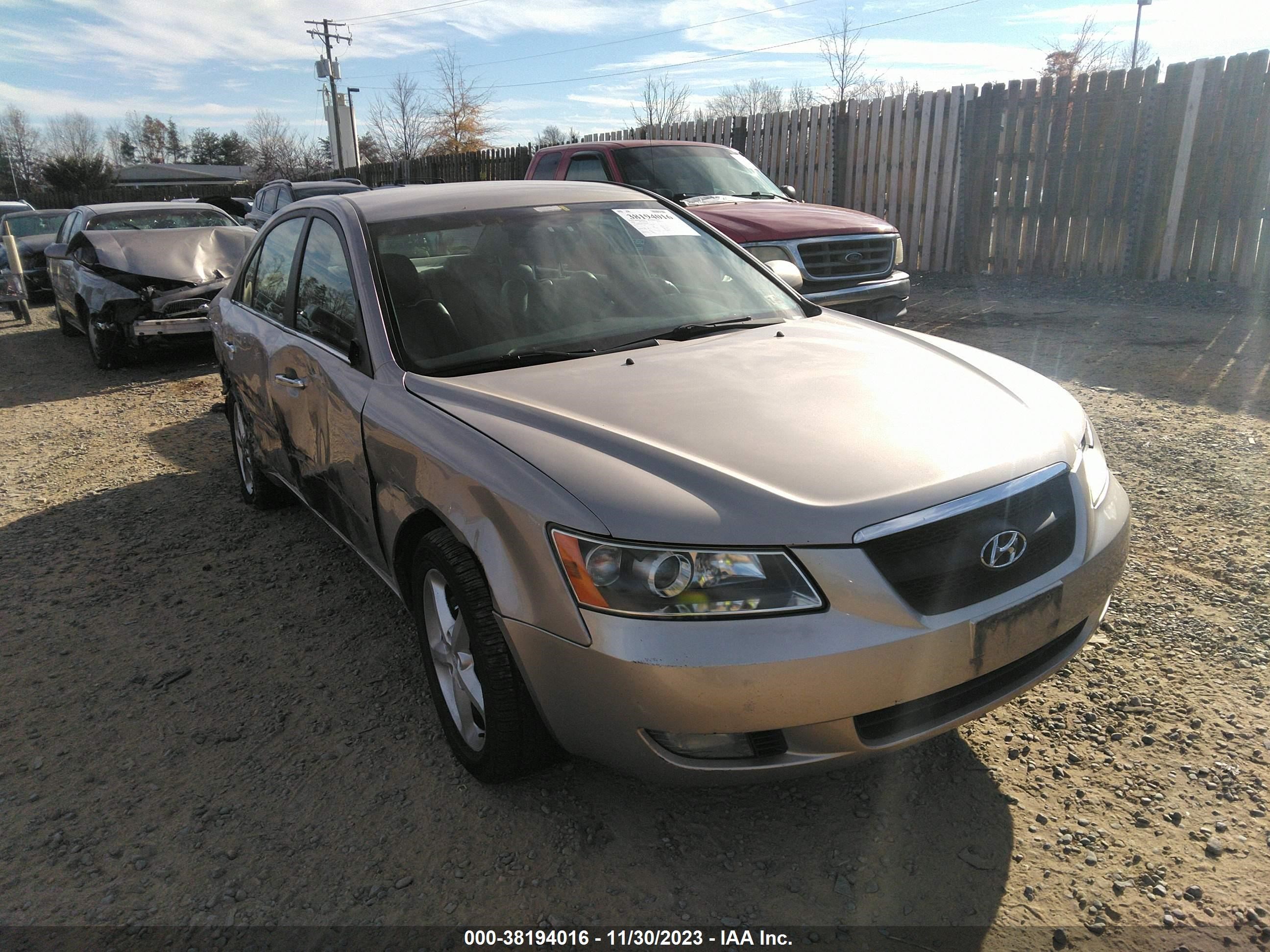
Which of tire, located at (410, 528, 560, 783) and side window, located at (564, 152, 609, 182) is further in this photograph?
side window, located at (564, 152, 609, 182)

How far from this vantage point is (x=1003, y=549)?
2.14m

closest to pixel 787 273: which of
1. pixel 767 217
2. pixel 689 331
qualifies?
pixel 689 331

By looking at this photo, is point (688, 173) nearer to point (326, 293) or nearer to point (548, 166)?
point (548, 166)

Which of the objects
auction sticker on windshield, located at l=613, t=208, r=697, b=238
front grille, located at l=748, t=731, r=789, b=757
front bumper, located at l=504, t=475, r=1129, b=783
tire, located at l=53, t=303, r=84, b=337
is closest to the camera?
front bumper, located at l=504, t=475, r=1129, b=783

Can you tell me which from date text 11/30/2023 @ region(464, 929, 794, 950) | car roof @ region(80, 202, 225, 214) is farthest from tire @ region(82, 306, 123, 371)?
date text 11/30/2023 @ region(464, 929, 794, 950)

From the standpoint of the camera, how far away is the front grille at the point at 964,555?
6.63 ft

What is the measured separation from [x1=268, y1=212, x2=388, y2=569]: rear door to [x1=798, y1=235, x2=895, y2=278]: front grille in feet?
15.3

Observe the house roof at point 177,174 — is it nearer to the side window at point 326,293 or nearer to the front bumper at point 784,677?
the side window at point 326,293

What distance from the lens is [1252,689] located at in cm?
288

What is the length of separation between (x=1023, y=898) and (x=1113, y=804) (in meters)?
0.48

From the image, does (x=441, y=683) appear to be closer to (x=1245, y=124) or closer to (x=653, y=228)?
(x=653, y=228)

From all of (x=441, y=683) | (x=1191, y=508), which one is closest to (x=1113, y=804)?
(x=441, y=683)

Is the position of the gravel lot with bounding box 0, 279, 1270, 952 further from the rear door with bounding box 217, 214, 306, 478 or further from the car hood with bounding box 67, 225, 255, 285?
the car hood with bounding box 67, 225, 255, 285

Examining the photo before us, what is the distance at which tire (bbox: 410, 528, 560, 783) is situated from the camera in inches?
92.2
